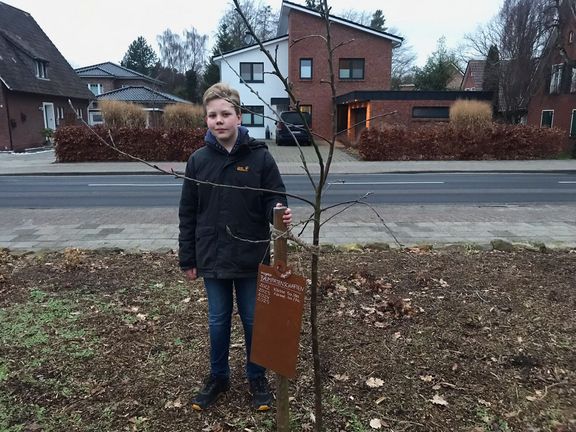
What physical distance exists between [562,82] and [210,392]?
100 ft

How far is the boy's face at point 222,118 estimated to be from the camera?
2.55m

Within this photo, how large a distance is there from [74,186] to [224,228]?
41.3 feet

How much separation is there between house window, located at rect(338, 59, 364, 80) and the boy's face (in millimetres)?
31991

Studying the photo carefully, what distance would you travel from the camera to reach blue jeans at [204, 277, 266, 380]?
2.80 meters

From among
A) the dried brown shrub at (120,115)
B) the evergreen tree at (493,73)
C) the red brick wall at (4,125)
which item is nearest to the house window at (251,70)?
the dried brown shrub at (120,115)

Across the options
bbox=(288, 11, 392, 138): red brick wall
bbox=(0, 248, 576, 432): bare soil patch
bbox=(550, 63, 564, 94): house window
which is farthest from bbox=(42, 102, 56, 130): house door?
bbox=(550, 63, 564, 94): house window

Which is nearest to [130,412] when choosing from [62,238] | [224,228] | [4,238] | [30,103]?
[224,228]

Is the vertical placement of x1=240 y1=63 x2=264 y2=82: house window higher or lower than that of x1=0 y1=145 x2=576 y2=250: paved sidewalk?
higher

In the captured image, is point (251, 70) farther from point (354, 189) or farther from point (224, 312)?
point (224, 312)

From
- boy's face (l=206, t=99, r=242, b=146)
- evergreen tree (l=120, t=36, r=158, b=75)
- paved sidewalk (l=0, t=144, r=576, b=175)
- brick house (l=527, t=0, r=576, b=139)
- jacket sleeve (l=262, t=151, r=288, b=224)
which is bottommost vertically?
paved sidewalk (l=0, t=144, r=576, b=175)

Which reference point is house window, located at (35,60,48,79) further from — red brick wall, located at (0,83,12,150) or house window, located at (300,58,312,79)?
house window, located at (300,58,312,79)

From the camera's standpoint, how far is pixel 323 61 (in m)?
32.6

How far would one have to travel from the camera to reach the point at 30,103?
93.7 feet

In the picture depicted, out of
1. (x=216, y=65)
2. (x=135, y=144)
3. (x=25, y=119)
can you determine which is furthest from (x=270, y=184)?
(x=216, y=65)
